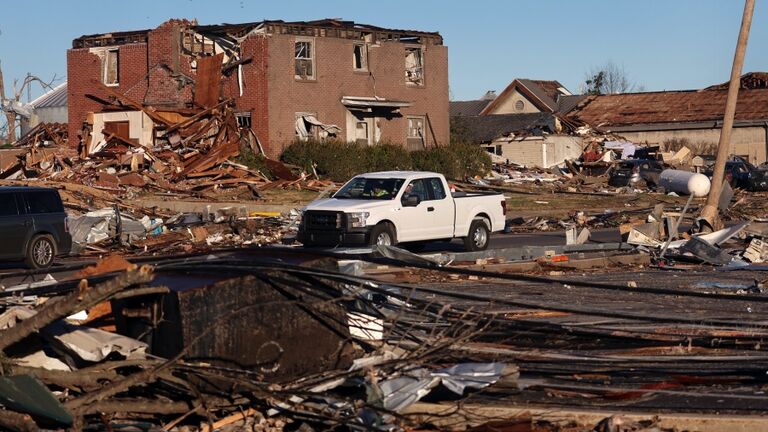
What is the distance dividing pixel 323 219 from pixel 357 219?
78 cm

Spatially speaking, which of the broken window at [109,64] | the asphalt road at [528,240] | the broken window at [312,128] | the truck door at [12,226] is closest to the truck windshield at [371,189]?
the asphalt road at [528,240]

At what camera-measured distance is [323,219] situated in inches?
→ 843

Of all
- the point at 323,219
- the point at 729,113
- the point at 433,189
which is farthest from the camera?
the point at 729,113

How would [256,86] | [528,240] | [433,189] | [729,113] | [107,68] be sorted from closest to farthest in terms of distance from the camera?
1. [433,189]
2. [729,113]
3. [528,240]
4. [256,86]
5. [107,68]

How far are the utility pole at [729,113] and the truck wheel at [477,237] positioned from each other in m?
4.75

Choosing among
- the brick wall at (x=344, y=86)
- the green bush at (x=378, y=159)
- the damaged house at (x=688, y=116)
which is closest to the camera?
the green bush at (x=378, y=159)

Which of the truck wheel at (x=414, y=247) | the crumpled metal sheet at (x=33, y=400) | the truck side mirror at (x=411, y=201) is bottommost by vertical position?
the truck wheel at (x=414, y=247)

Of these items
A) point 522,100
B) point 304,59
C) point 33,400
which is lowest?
point 33,400

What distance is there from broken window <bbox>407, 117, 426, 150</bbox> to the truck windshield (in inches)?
1152

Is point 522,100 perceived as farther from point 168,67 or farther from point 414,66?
point 168,67

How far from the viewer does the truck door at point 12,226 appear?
20.2 meters

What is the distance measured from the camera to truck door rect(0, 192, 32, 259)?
66.1 ft

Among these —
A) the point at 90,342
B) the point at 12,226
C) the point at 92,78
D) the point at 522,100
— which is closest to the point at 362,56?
the point at 92,78

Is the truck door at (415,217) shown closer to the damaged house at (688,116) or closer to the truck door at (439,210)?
the truck door at (439,210)
